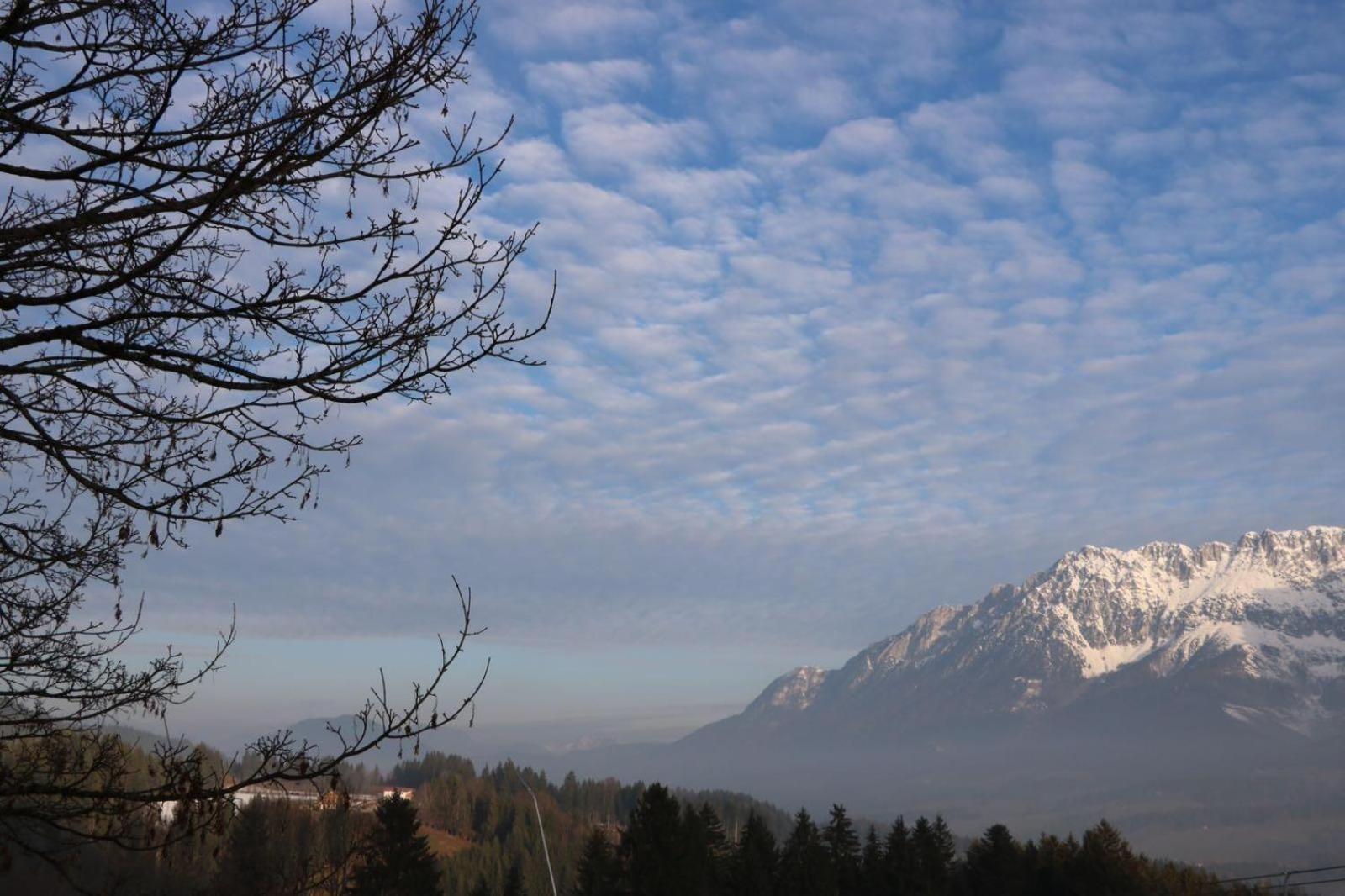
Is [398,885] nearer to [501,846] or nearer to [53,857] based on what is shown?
[53,857]

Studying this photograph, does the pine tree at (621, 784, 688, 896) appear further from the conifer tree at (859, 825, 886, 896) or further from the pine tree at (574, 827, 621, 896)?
the conifer tree at (859, 825, 886, 896)

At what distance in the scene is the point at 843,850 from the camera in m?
73.6

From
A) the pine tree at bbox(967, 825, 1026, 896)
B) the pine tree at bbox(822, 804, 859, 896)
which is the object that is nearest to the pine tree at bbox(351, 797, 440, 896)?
the pine tree at bbox(822, 804, 859, 896)

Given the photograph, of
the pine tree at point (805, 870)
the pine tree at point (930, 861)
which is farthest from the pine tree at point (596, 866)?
the pine tree at point (930, 861)

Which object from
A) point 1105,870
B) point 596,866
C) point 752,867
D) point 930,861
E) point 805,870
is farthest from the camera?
point 930,861

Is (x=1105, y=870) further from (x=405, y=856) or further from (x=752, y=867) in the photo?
(x=405, y=856)

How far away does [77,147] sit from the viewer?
16.1ft

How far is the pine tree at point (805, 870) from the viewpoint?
60.0 meters

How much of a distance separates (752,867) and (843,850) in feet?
44.2

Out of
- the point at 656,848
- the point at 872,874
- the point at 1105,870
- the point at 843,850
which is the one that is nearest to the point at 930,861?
the point at 872,874

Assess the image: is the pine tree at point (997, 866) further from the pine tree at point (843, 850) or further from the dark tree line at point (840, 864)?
the pine tree at point (843, 850)

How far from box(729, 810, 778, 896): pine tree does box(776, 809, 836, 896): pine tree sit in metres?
0.83

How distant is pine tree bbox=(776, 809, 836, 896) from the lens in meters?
60.0

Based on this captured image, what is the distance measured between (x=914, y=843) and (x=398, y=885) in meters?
40.2
